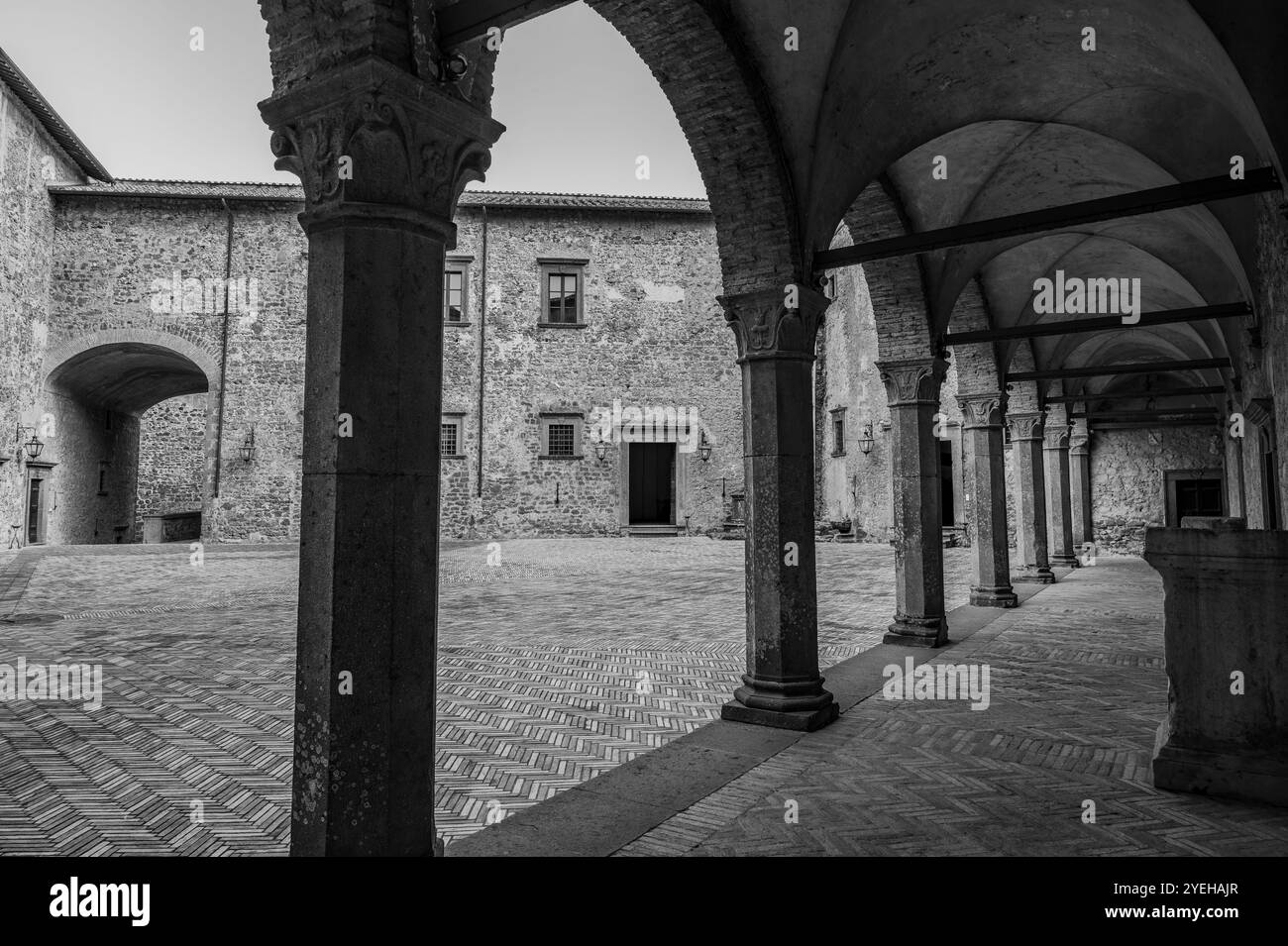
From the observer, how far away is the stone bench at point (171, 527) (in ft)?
72.5

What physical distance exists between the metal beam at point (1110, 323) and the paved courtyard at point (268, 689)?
348 cm

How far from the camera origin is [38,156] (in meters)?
18.0

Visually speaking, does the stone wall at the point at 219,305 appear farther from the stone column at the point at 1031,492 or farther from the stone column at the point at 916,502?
the stone column at the point at 1031,492

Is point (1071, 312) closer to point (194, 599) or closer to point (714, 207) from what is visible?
point (714, 207)

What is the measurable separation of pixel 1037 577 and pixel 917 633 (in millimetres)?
7070

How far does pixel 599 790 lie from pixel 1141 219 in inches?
378

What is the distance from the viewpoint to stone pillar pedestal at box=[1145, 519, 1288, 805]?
3.63 metres

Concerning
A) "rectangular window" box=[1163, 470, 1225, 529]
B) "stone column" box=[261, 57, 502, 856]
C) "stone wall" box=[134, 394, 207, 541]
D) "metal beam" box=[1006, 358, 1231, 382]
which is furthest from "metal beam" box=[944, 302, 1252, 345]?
"stone wall" box=[134, 394, 207, 541]

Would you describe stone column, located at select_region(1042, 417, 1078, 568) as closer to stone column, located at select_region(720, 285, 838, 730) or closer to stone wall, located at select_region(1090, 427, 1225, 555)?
stone wall, located at select_region(1090, 427, 1225, 555)

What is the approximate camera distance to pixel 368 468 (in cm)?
251

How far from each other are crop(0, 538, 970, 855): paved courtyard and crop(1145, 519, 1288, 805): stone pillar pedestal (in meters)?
2.66

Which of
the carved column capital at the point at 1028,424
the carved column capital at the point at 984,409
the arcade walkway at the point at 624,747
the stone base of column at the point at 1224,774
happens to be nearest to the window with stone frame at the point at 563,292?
the carved column capital at the point at 1028,424
